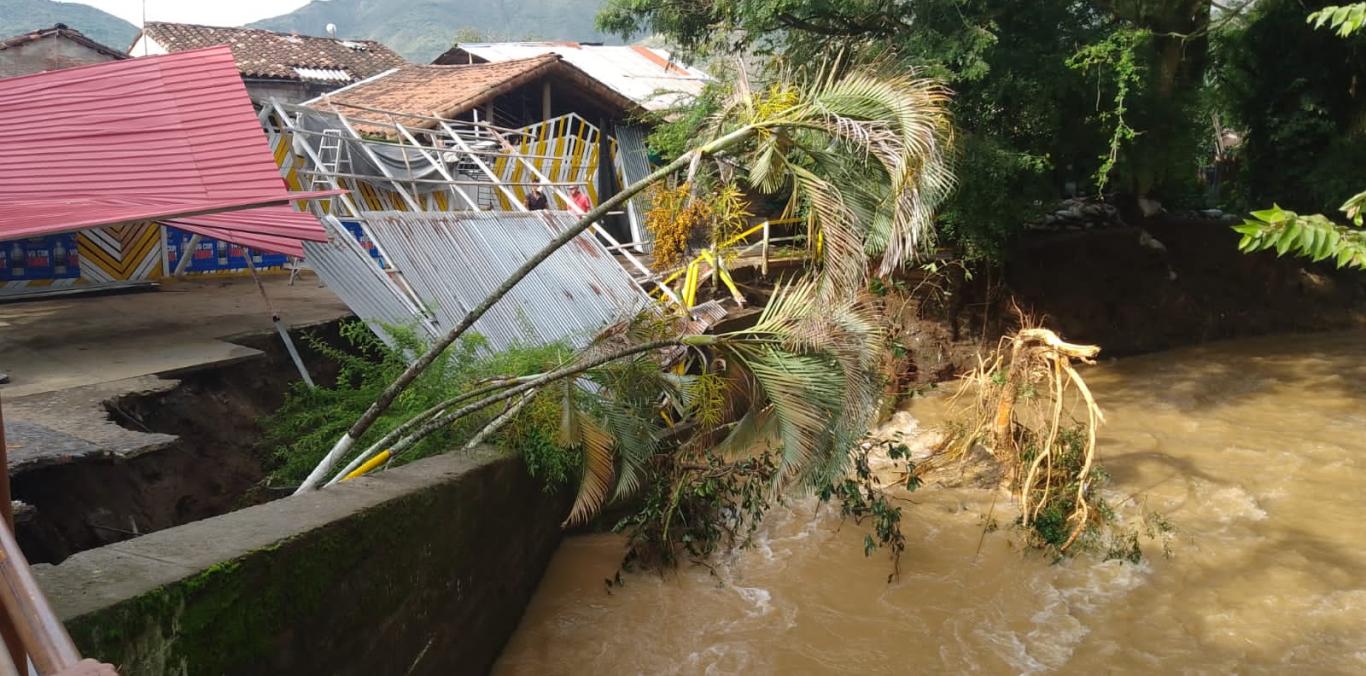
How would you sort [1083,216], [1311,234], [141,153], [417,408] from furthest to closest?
1. [1083,216]
2. [141,153]
3. [417,408]
4. [1311,234]

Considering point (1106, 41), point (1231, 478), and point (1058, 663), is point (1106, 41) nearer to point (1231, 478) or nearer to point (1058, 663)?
point (1231, 478)

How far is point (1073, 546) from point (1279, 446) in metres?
3.70

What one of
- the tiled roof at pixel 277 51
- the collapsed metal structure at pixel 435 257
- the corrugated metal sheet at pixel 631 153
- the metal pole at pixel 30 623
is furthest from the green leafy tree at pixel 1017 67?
the tiled roof at pixel 277 51

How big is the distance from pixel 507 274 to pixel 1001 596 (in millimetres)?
4317

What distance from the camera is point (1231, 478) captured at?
8367mm

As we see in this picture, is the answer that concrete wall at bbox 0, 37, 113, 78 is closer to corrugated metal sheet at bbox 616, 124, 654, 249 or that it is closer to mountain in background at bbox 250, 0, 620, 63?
corrugated metal sheet at bbox 616, 124, 654, 249

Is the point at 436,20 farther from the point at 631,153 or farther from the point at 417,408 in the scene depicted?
the point at 417,408

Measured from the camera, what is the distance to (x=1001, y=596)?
634 cm

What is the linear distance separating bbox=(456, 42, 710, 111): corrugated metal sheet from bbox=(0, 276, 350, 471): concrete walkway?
30.4 feet

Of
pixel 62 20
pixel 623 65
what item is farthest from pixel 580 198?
pixel 62 20

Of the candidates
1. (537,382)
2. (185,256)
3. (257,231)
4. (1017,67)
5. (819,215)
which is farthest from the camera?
(1017,67)

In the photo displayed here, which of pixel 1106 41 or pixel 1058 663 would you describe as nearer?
pixel 1058 663

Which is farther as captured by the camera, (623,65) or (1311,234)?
(623,65)

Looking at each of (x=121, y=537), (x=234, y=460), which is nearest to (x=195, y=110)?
(x=234, y=460)
